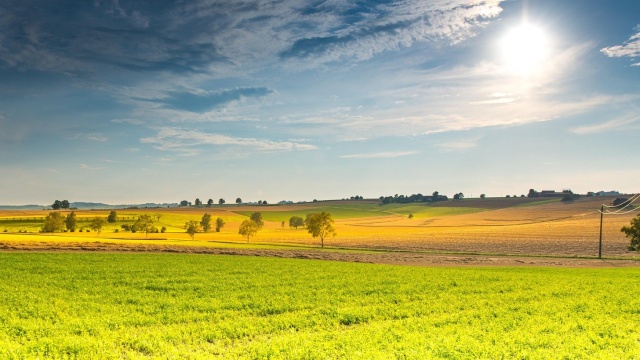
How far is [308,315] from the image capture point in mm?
20547

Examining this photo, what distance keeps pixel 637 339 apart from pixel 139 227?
10723 cm

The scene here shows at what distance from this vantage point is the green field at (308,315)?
14814mm

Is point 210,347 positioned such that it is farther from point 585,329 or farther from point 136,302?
point 585,329

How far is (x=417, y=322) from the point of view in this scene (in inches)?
760

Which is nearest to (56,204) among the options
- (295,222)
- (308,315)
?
(295,222)

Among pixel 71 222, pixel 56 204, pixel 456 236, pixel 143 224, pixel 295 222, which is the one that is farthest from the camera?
pixel 56 204

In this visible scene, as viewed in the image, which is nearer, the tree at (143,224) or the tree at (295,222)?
the tree at (143,224)

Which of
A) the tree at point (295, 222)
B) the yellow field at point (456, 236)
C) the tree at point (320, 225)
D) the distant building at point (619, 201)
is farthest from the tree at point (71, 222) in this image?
the distant building at point (619, 201)

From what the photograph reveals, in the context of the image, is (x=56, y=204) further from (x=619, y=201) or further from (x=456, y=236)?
(x=619, y=201)

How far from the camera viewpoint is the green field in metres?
14.8

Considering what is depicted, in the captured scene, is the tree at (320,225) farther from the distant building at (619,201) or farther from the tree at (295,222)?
the distant building at (619,201)

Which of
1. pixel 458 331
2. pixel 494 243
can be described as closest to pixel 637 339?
pixel 458 331

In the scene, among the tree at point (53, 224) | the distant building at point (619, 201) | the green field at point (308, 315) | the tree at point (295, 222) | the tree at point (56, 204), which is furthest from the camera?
the tree at point (56, 204)

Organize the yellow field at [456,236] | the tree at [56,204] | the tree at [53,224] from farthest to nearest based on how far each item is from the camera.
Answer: the tree at [56,204], the tree at [53,224], the yellow field at [456,236]
